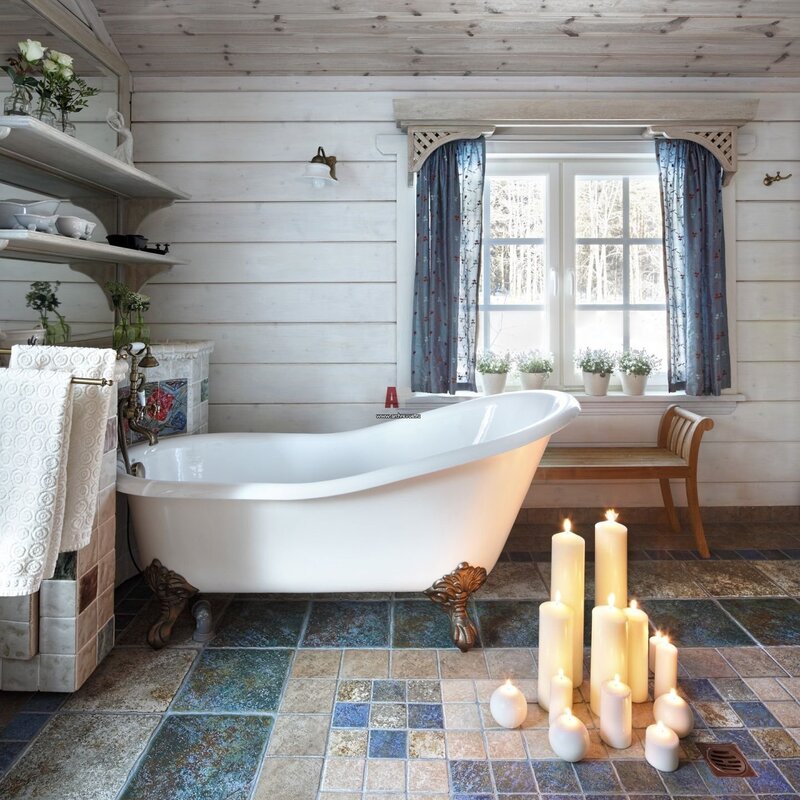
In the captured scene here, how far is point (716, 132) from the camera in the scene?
334 centimetres

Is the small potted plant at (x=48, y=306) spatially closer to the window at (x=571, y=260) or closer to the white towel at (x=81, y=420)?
the white towel at (x=81, y=420)

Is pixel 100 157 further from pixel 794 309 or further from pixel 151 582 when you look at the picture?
pixel 794 309

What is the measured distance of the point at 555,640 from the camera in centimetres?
183

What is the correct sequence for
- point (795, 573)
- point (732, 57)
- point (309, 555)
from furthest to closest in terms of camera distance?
point (732, 57) → point (795, 573) → point (309, 555)

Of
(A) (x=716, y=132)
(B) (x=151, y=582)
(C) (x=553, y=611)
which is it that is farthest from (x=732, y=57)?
(B) (x=151, y=582)

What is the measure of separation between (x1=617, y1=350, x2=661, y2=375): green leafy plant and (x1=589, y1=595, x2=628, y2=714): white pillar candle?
6.26 ft

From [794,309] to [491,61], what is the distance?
1.98 m

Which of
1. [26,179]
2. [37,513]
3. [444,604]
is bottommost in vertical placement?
[444,604]

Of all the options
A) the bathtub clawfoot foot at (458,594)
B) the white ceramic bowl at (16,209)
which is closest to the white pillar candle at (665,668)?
the bathtub clawfoot foot at (458,594)

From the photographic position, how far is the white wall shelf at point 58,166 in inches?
83.7

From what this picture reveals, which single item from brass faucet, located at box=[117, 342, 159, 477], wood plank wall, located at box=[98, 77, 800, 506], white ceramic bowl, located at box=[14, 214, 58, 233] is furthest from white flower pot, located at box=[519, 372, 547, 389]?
white ceramic bowl, located at box=[14, 214, 58, 233]

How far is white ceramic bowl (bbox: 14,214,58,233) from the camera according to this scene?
2191 mm

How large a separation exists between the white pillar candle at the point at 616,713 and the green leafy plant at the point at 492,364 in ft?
6.23

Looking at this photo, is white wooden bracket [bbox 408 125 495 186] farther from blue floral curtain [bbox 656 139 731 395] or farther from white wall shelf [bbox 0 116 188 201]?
white wall shelf [bbox 0 116 188 201]
